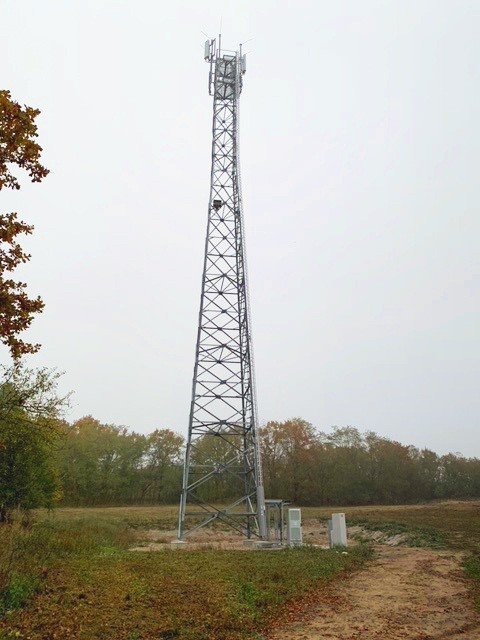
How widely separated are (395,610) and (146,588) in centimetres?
425

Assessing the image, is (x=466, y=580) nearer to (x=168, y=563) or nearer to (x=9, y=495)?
(x=168, y=563)

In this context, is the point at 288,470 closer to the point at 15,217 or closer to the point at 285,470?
the point at 285,470

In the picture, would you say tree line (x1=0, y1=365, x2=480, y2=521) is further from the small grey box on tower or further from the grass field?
the grass field

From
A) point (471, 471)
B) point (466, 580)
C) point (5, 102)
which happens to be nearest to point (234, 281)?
point (466, 580)

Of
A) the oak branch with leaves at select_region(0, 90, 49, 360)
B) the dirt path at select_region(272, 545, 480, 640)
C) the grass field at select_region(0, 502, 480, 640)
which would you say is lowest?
the dirt path at select_region(272, 545, 480, 640)

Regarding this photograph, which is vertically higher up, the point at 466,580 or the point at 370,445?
the point at 370,445

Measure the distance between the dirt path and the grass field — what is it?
0.55m

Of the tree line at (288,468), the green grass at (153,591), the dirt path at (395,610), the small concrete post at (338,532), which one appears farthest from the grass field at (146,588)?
the tree line at (288,468)

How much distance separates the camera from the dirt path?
7.29 meters

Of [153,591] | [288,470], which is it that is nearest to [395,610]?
[153,591]

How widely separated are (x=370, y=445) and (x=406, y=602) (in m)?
55.4

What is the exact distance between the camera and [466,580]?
37.6ft

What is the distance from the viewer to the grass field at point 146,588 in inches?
267

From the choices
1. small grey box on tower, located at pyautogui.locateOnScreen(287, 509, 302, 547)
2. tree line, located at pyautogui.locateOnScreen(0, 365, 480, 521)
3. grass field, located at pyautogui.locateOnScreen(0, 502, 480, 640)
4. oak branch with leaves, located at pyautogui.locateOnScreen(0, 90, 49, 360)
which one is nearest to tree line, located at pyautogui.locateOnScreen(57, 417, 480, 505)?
tree line, located at pyautogui.locateOnScreen(0, 365, 480, 521)
